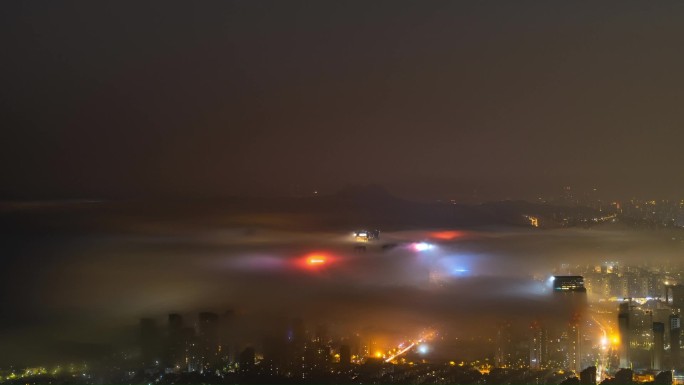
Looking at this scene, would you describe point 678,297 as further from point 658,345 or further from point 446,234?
point 446,234

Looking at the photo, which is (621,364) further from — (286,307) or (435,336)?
(286,307)

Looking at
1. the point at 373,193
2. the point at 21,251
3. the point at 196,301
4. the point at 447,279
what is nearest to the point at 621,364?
the point at 447,279

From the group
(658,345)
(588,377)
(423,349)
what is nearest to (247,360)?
(423,349)

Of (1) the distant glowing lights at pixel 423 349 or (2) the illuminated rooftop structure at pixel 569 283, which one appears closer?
(1) the distant glowing lights at pixel 423 349

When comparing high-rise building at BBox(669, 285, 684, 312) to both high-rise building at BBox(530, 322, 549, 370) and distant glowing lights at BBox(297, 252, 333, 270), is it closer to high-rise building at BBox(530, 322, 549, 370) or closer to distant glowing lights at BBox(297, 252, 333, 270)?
high-rise building at BBox(530, 322, 549, 370)

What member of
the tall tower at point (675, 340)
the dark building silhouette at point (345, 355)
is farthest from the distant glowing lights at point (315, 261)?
the tall tower at point (675, 340)

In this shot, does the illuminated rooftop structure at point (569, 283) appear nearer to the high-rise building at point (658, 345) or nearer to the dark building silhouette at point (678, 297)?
the dark building silhouette at point (678, 297)

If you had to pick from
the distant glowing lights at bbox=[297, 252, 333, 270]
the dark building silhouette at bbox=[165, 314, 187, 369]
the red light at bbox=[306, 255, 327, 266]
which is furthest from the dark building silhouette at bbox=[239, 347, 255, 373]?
the red light at bbox=[306, 255, 327, 266]

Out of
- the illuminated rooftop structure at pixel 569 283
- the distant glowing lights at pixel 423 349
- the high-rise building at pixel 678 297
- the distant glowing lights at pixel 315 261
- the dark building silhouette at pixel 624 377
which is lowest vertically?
the dark building silhouette at pixel 624 377
